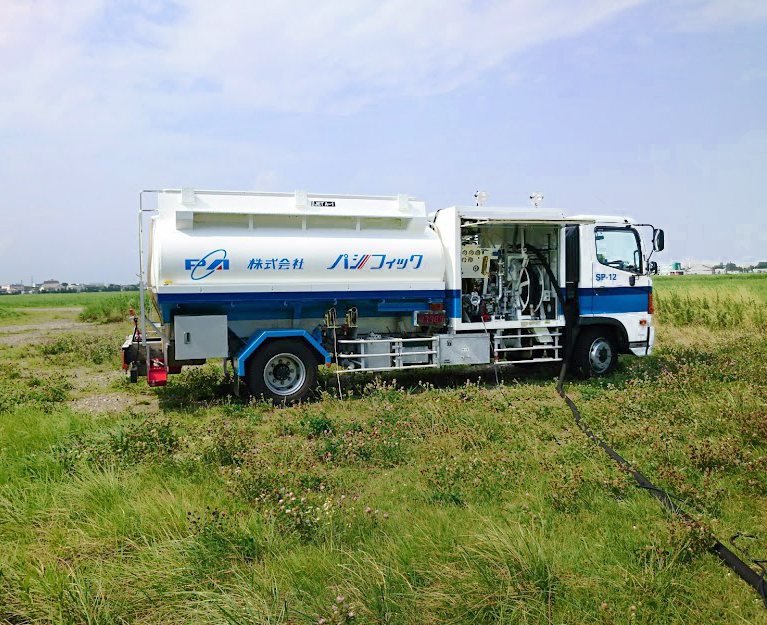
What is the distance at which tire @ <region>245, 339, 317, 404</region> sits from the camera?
959cm

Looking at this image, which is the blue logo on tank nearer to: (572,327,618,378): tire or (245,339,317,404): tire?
(245,339,317,404): tire

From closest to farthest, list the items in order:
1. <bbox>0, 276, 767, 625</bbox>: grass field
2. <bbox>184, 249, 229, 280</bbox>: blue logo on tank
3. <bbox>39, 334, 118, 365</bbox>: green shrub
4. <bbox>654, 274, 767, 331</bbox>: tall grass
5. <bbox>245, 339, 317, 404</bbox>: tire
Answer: <bbox>0, 276, 767, 625</bbox>: grass field, <bbox>184, 249, 229, 280</bbox>: blue logo on tank, <bbox>245, 339, 317, 404</bbox>: tire, <bbox>39, 334, 118, 365</bbox>: green shrub, <bbox>654, 274, 767, 331</bbox>: tall grass

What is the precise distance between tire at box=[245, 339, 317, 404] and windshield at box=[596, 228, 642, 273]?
574cm

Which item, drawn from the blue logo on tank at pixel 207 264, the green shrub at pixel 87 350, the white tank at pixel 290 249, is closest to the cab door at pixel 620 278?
the white tank at pixel 290 249

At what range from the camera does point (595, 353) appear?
11758 millimetres

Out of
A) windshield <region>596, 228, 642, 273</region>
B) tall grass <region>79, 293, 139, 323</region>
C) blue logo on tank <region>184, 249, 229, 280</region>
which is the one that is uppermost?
windshield <region>596, 228, 642, 273</region>

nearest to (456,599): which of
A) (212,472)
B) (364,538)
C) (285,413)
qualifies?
(364,538)

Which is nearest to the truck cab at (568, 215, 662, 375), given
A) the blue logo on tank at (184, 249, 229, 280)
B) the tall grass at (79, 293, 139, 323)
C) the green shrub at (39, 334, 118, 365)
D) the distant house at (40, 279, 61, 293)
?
the blue logo on tank at (184, 249, 229, 280)

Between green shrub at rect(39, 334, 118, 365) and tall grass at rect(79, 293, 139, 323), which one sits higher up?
tall grass at rect(79, 293, 139, 323)

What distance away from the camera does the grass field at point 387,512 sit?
359 centimetres

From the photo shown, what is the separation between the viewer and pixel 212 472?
19.1 ft

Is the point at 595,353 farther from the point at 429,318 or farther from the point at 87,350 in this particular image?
the point at 87,350

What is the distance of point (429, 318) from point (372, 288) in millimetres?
1193

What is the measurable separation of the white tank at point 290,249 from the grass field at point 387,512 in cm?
193
